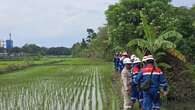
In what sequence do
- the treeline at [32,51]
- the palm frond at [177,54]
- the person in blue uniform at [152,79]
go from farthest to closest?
the treeline at [32,51] → the palm frond at [177,54] → the person in blue uniform at [152,79]

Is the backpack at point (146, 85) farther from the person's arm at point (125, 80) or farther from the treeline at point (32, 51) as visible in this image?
the treeline at point (32, 51)

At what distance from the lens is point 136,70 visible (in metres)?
14.2

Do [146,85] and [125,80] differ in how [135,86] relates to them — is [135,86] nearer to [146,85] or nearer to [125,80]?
[125,80]

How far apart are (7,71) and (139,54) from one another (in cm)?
2778

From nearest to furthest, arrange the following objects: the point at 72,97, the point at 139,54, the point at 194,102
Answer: the point at 194,102 < the point at 72,97 < the point at 139,54

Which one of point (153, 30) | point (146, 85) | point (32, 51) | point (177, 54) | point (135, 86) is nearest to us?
point (146, 85)

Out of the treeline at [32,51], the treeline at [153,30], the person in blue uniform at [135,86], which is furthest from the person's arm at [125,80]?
the treeline at [32,51]

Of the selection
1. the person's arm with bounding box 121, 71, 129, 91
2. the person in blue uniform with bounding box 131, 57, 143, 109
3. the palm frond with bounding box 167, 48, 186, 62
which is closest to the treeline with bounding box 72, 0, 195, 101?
the palm frond with bounding box 167, 48, 186, 62

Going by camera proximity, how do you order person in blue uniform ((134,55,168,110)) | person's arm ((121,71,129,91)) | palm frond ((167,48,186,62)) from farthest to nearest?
1. palm frond ((167,48,186,62))
2. person's arm ((121,71,129,91))
3. person in blue uniform ((134,55,168,110))

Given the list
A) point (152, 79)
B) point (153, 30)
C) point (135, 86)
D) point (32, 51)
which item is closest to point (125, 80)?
point (135, 86)

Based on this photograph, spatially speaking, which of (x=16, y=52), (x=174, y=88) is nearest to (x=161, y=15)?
(x=174, y=88)

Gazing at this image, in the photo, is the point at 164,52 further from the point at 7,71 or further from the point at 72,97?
the point at 7,71

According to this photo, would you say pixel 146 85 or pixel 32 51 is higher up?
pixel 32 51

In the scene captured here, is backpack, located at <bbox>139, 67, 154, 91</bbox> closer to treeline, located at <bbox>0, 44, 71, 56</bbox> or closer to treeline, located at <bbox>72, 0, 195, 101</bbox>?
treeline, located at <bbox>72, 0, 195, 101</bbox>
